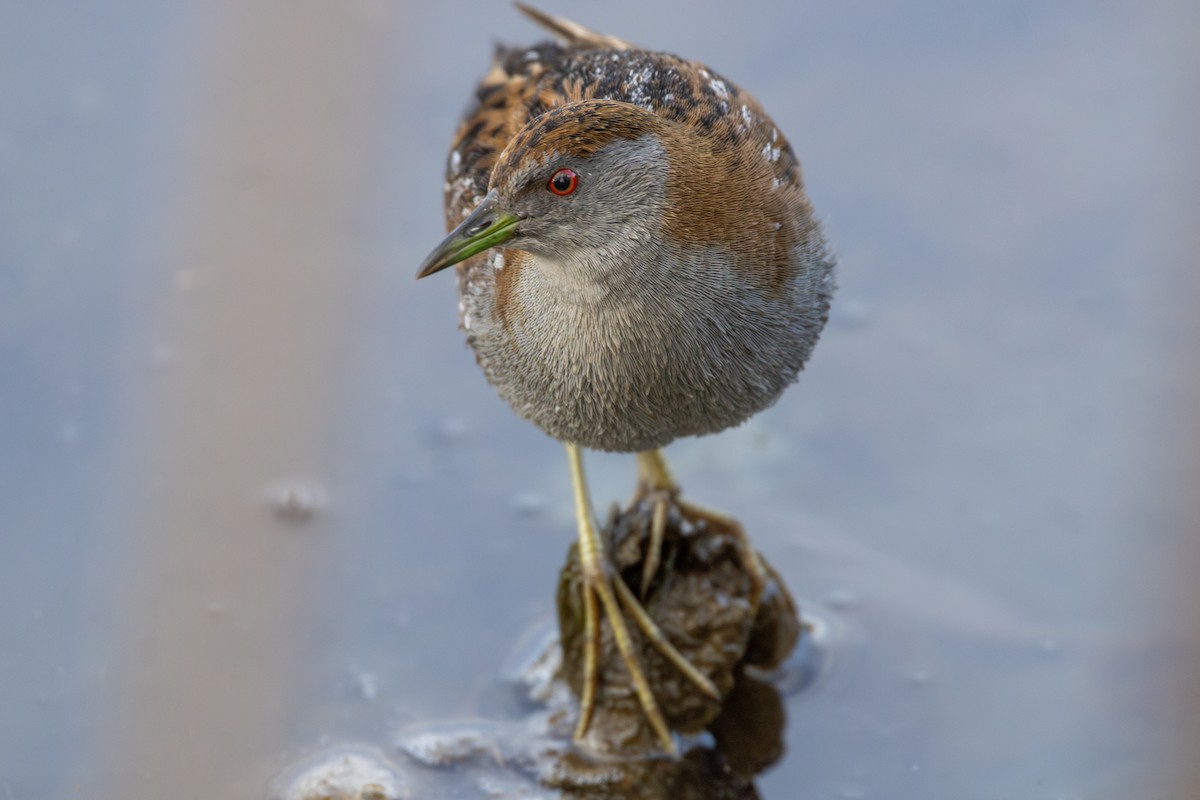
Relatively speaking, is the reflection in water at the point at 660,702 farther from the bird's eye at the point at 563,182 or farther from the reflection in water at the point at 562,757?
the bird's eye at the point at 563,182

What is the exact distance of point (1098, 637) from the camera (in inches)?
215

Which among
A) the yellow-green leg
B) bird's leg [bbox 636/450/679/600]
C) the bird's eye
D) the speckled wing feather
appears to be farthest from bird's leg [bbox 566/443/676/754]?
the bird's eye

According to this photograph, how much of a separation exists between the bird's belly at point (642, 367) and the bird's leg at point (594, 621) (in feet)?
2.10

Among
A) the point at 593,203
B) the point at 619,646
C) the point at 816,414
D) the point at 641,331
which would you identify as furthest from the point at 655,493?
the point at 593,203

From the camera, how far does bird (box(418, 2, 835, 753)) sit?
3.96 m

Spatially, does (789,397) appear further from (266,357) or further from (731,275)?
(266,357)

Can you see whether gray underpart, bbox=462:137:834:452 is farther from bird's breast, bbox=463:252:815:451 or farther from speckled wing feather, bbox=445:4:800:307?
speckled wing feather, bbox=445:4:800:307

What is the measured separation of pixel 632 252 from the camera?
13.3 ft

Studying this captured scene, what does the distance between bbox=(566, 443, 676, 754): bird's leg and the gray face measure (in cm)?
121

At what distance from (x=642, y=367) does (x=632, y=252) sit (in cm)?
35

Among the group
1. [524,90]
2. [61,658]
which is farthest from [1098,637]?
[61,658]

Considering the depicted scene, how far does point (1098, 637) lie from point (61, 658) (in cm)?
352

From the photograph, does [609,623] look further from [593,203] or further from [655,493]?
[593,203]

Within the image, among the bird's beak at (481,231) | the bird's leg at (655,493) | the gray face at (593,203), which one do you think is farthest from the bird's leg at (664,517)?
the bird's beak at (481,231)
